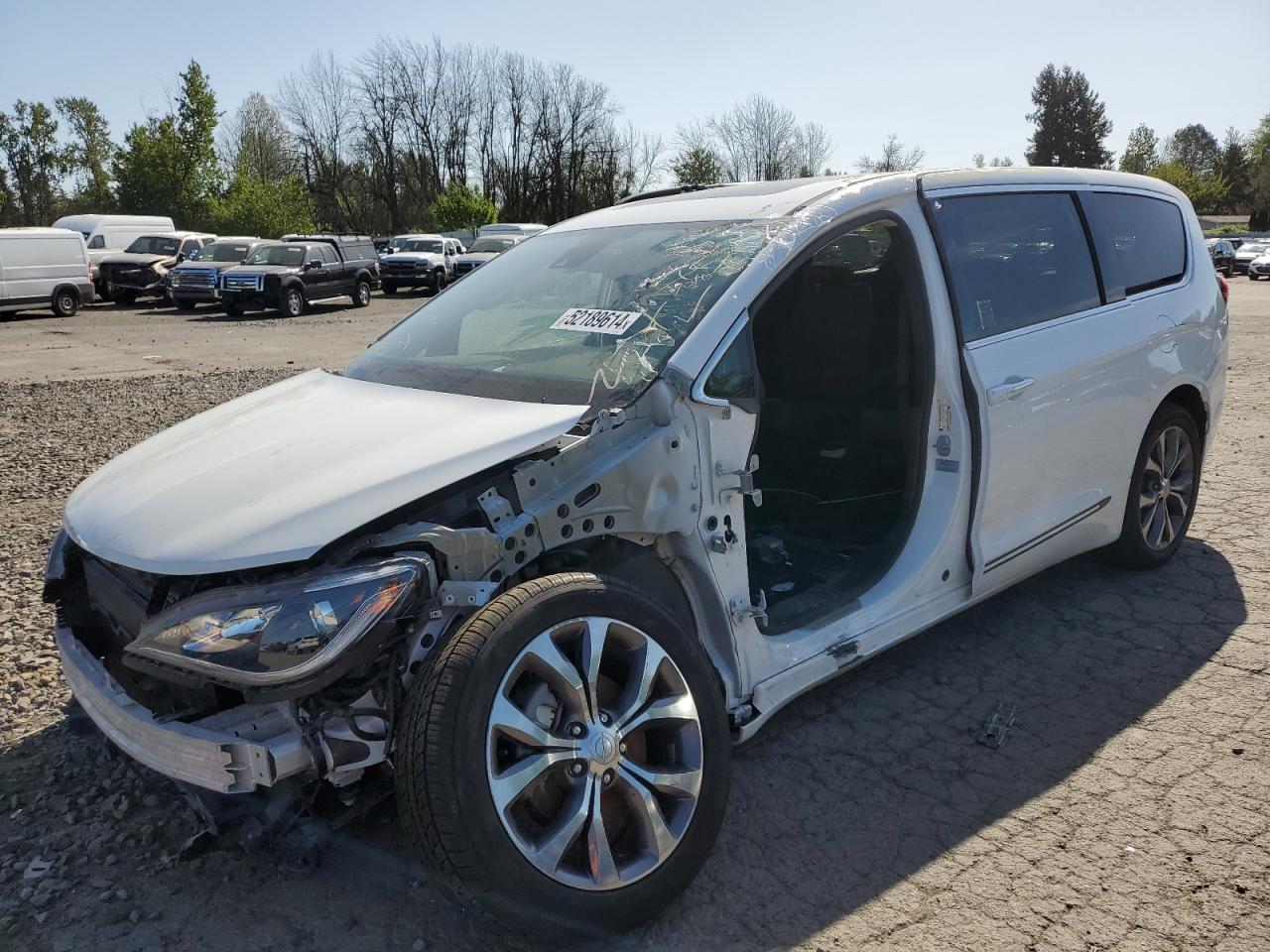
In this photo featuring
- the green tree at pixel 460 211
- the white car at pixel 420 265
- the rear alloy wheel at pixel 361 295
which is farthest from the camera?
the green tree at pixel 460 211

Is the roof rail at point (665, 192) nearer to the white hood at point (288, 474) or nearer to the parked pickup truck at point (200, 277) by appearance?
the white hood at point (288, 474)

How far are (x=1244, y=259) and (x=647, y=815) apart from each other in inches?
1737

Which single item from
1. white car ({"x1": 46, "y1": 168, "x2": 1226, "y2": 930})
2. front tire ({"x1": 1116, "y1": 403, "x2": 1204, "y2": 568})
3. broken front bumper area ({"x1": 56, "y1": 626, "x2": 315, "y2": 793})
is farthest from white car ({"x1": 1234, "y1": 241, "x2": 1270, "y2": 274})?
broken front bumper area ({"x1": 56, "y1": 626, "x2": 315, "y2": 793})

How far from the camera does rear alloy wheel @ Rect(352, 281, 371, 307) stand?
26469mm

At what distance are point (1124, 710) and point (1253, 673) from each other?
2.15ft

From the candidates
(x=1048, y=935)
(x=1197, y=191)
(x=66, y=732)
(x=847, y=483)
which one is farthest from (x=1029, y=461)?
(x=1197, y=191)

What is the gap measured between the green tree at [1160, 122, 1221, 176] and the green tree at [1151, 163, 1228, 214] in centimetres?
995

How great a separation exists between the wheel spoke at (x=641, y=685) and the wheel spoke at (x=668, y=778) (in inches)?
4.4

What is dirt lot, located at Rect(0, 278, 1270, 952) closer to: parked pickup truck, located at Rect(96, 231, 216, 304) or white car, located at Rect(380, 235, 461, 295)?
parked pickup truck, located at Rect(96, 231, 216, 304)

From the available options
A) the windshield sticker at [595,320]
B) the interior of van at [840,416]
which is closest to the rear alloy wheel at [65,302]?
the interior of van at [840,416]

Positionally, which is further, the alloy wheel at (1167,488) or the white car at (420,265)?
the white car at (420,265)

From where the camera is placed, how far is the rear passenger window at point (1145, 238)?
14.5ft

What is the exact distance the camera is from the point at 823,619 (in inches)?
125

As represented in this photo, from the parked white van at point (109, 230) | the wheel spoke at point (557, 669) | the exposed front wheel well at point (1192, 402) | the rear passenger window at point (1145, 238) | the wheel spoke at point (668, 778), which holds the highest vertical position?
the parked white van at point (109, 230)
